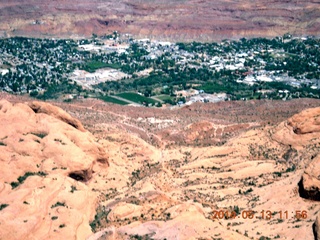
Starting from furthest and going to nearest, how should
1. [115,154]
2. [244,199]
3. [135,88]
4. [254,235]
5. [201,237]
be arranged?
[135,88], [115,154], [244,199], [254,235], [201,237]

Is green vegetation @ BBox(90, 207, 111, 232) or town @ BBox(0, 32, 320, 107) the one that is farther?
town @ BBox(0, 32, 320, 107)

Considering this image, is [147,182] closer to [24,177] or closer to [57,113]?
[24,177]

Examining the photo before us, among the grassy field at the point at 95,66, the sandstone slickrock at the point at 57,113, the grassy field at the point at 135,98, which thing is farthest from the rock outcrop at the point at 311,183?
the grassy field at the point at 95,66

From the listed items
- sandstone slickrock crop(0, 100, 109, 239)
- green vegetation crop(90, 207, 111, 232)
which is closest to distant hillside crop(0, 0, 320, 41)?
sandstone slickrock crop(0, 100, 109, 239)

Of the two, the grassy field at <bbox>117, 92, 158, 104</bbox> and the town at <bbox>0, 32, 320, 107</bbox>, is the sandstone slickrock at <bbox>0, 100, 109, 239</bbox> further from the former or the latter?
the town at <bbox>0, 32, 320, 107</bbox>

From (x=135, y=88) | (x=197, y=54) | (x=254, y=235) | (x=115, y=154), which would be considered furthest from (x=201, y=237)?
(x=197, y=54)

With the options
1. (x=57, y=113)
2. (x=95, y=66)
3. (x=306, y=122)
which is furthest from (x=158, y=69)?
(x=306, y=122)

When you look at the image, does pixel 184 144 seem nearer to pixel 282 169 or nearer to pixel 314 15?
pixel 282 169
